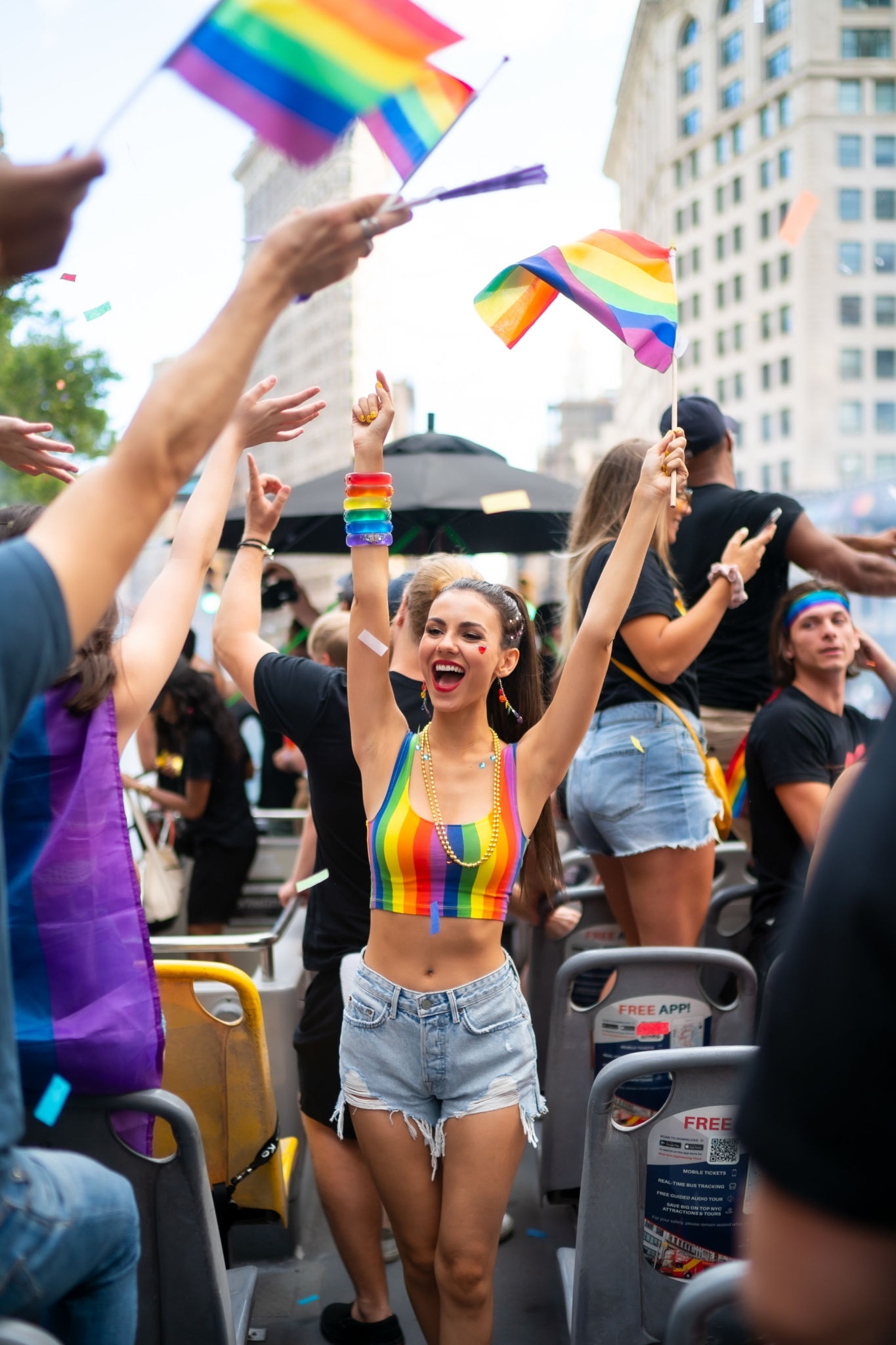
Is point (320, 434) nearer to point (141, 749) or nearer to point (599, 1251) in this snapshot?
point (141, 749)

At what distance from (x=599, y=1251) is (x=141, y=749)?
5321 millimetres

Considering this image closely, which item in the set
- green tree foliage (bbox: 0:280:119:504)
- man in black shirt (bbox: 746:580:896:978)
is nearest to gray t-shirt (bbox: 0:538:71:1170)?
man in black shirt (bbox: 746:580:896:978)

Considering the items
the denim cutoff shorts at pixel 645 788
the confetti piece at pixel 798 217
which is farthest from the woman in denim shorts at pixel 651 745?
the confetti piece at pixel 798 217

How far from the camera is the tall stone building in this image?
7094 cm

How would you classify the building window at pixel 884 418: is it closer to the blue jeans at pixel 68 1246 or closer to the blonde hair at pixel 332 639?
the blonde hair at pixel 332 639

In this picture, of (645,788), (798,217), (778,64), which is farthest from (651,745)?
(778,64)

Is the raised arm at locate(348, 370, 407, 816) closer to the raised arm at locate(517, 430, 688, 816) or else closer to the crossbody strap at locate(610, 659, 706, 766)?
the raised arm at locate(517, 430, 688, 816)

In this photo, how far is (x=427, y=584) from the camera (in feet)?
10.5

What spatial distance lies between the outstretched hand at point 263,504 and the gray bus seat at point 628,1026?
58.5 inches

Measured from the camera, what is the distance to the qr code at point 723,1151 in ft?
7.82

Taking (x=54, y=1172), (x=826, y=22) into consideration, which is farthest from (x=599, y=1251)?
(x=826, y=22)

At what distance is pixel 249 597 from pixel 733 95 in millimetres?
87144

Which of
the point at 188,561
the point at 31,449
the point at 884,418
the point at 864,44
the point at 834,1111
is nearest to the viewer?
the point at 834,1111

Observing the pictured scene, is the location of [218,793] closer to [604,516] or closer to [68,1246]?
[604,516]
